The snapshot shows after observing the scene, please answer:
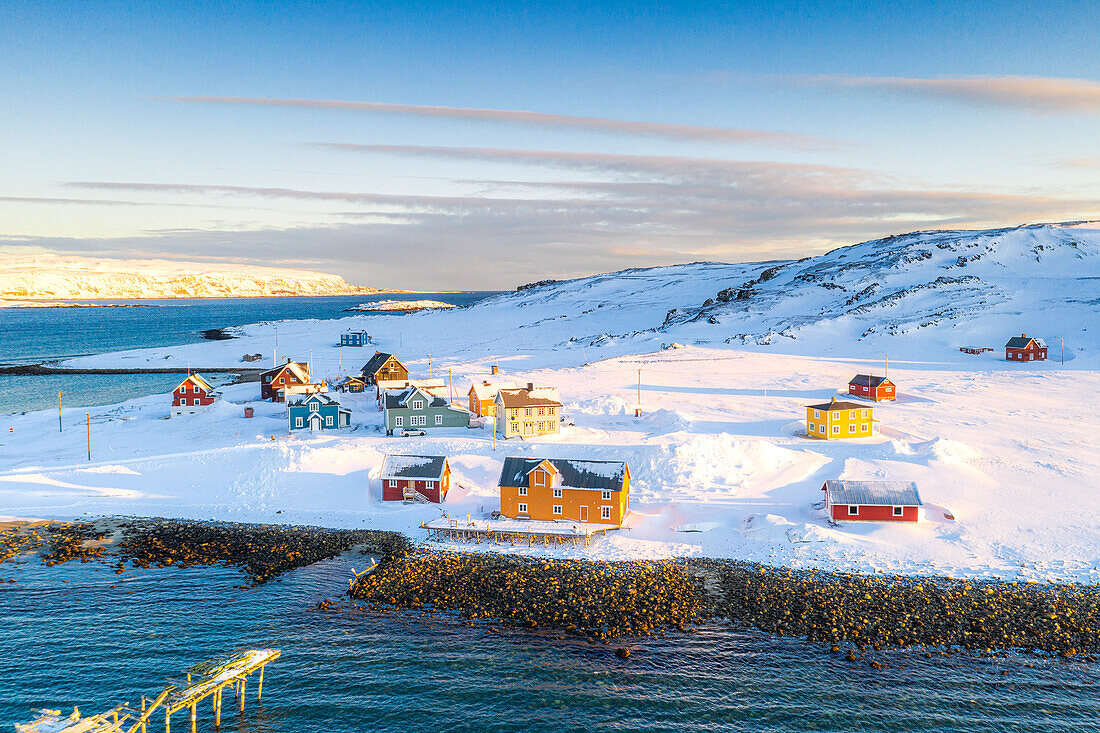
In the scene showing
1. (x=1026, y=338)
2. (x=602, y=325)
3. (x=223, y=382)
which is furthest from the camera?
(x=602, y=325)

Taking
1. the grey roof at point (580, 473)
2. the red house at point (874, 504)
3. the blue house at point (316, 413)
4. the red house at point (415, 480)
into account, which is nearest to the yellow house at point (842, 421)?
the red house at point (874, 504)

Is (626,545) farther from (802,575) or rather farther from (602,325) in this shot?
(602,325)

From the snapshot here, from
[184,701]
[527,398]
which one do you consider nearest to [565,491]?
[527,398]

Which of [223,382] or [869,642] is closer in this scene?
[869,642]

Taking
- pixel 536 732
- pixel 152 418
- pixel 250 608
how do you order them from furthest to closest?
pixel 152 418
pixel 250 608
pixel 536 732

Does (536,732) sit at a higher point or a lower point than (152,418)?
lower

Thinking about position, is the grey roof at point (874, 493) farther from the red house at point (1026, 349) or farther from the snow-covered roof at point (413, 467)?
the red house at point (1026, 349)

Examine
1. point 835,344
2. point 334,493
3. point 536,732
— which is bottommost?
point 536,732

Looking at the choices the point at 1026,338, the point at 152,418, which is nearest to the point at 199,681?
the point at 152,418
